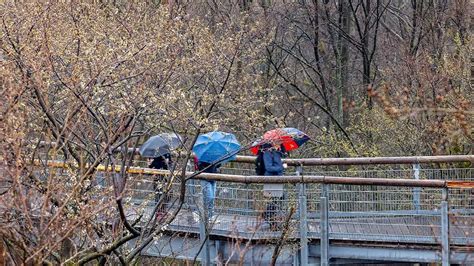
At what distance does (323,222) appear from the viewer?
10781mm

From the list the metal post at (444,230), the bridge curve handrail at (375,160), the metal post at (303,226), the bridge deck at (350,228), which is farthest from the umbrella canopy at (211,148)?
the metal post at (444,230)

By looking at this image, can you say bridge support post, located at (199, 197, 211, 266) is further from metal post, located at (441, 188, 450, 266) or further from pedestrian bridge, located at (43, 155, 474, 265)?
metal post, located at (441, 188, 450, 266)

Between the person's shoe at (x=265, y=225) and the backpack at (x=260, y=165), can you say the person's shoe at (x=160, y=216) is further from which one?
the backpack at (x=260, y=165)

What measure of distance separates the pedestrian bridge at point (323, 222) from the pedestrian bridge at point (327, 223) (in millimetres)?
13

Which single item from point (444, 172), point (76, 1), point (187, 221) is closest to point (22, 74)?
point (187, 221)

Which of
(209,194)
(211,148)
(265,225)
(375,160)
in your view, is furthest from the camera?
(375,160)

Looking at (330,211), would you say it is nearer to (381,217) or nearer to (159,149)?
(381,217)

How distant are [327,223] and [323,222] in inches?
2.1

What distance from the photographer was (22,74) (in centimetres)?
880

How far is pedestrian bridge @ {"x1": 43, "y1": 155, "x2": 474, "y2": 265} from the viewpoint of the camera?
10570mm

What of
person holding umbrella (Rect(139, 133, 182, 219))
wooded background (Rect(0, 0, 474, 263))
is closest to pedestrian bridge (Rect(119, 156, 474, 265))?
person holding umbrella (Rect(139, 133, 182, 219))

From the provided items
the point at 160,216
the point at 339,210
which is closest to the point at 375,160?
the point at 339,210

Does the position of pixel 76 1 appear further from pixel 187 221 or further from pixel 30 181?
pixel 30 181

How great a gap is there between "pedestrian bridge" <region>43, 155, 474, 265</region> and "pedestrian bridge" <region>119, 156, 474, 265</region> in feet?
0.04
